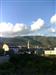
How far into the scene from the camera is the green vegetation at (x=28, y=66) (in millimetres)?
11368

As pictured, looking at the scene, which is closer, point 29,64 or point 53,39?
point 29,64

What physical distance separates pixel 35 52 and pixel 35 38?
808mm

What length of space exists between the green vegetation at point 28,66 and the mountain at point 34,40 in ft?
2.64

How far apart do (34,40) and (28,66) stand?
2.99 m

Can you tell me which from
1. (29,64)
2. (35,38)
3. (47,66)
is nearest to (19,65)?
(29,64)

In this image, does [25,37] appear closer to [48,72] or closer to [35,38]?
[35,38]

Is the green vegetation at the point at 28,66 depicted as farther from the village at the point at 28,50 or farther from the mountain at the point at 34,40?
the mountain at the point at 34,40

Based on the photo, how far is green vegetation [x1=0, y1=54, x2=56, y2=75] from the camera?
11.4m

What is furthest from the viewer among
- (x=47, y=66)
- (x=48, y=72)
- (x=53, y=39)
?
(x=53, y=39)

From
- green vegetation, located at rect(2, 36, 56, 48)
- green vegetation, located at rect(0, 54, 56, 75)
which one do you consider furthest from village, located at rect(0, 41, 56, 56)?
A: green vegetation, located at rect(0, 54, 56, 75)

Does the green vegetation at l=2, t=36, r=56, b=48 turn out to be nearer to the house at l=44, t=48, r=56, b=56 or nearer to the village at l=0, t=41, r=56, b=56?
the village at l=0, t=41, r=56, b=56

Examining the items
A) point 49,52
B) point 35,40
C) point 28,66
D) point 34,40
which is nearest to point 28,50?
point 34,40

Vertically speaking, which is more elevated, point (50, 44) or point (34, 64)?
point (50, 44)

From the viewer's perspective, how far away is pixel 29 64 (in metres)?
13.3
